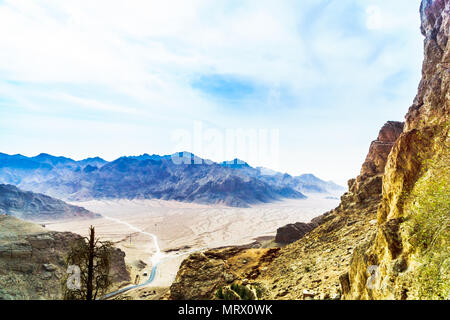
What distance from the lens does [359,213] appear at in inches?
696

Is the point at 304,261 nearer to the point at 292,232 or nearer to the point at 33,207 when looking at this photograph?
the point at 292,232

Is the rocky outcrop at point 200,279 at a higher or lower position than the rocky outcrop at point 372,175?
lower

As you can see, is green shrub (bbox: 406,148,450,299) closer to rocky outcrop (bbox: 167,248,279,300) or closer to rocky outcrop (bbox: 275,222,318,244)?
rocky outcrop (bbox: 167,248,279,300)

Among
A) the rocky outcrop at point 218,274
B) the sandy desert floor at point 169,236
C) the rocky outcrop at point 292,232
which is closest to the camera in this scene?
the rocky outcrop at point 218,274

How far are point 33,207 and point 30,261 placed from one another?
105079 millimetres

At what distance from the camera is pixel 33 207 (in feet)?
366

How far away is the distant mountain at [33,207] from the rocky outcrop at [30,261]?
294ft

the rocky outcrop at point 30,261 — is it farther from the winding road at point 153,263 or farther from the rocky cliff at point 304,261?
the rocky cliff at point 304,261

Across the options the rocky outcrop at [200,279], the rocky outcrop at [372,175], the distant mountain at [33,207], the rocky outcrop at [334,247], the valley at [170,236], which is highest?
the rocky outcrop at [372,175]

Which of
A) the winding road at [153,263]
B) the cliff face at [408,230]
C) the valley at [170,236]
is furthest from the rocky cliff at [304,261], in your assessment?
the valley at [170,236]

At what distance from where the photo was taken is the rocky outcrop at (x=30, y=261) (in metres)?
25.1

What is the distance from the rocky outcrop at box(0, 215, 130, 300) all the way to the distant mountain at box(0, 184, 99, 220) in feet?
294

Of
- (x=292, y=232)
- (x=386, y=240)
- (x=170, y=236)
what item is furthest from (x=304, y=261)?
(x=170, y=236)

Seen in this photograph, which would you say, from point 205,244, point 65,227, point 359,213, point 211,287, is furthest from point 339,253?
point 65,227
